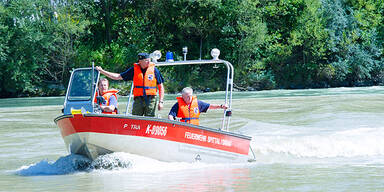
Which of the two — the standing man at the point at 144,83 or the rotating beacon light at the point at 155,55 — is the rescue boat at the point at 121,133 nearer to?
the rotating beacon light at the point at 155,55

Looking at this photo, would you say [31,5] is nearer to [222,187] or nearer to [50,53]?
[50,53]

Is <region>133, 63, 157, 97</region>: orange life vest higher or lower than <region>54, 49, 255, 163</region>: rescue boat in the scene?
higher

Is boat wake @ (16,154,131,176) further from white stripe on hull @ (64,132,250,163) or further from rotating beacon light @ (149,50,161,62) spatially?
rotating beacon light @ (149,50,161,62)

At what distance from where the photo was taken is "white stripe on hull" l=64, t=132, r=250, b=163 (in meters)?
9.31

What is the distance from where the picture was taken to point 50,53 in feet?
134

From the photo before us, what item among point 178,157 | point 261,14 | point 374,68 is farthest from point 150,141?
point 374,68

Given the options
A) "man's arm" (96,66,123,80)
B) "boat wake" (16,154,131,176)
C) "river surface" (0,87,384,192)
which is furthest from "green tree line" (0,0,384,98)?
"man's arm" (96,66,123,80)

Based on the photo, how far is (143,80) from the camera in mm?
9828

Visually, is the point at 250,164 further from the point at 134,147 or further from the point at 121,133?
the point at 121,133

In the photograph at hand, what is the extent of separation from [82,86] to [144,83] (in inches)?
39.7

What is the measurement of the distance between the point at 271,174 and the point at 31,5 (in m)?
33.7

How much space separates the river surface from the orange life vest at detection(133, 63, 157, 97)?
42.7 inches

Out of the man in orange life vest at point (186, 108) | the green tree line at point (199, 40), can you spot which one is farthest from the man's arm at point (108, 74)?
the green tree line at point (199, 40)

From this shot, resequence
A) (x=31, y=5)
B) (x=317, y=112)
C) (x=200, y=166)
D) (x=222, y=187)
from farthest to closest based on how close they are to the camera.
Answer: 1. (x=31, y=5)
2. (x=317, y=112)
3. (x=200, y=166)
4. (x=222, y=187)
